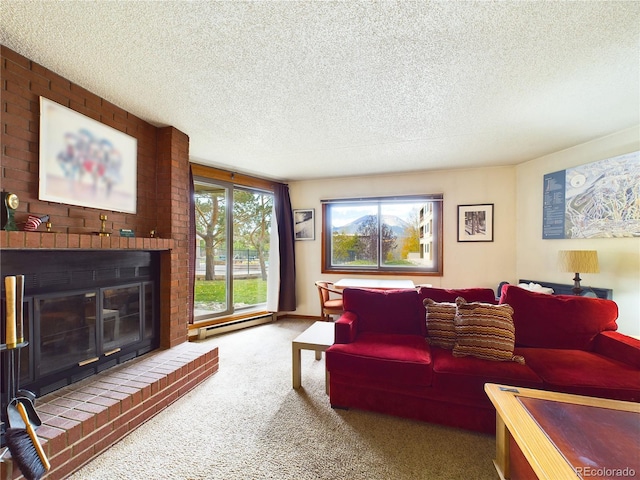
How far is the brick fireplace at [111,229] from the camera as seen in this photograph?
1632 millimetres

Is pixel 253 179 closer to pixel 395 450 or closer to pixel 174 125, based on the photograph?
pixel 174 125

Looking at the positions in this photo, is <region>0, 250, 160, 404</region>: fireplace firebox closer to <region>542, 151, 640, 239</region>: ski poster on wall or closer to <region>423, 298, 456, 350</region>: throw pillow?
<region>423, 298, 456, 350</region>: throw pillow

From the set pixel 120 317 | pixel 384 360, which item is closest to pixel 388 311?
pixel 384 360

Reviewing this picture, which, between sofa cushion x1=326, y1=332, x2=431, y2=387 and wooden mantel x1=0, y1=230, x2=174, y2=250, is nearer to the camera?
wooden mantel x1=0, y1=230, x2=174, y2=250

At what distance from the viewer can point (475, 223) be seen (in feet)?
13.6

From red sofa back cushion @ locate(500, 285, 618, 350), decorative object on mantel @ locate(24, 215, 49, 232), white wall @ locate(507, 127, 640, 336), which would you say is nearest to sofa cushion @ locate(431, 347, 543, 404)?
red sofa back cushion @ locate(500, 285, 618, 350)

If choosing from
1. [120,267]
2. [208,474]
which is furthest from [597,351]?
[120,267]

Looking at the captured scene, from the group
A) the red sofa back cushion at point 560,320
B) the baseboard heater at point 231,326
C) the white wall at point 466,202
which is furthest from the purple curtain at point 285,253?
the red sofa back cushion at point 560,320

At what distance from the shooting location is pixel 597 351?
211cm

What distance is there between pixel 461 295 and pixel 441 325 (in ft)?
1.30

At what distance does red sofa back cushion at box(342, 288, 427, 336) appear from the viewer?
2.50 metres

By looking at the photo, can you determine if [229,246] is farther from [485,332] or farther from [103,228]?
[485,332]

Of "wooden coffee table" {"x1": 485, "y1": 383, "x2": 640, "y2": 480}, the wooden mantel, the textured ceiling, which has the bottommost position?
"wooden coffee table" {"x1": 485, "y1": 383, "x2": 640, "y2": 480}

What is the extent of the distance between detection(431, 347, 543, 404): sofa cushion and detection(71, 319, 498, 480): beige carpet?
293 mm
